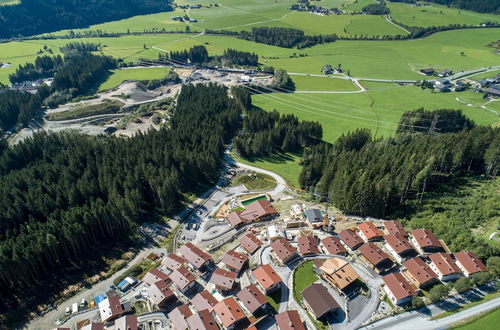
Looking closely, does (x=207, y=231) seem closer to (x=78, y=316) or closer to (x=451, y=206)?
(x=78, y=316)

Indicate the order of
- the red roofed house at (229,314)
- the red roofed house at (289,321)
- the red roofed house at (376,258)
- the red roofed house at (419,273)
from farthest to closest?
the red roofed house at (376,258) → the red roofed house at (419,273) → the red roofed house at (229,314) → the red roofed house at (289,321)

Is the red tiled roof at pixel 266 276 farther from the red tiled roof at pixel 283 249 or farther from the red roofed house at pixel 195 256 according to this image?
the red roofed house at pixel 195 256

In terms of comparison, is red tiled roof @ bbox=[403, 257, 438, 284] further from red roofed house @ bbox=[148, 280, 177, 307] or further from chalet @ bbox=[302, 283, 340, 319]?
red roofed house @ bbox=[148, 280, 177, 307]

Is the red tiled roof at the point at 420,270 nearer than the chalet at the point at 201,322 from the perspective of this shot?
No

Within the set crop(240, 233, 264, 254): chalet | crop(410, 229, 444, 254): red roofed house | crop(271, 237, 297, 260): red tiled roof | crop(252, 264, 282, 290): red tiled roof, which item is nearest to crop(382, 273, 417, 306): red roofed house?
crop(410, 229, 444, 254): red roofed house

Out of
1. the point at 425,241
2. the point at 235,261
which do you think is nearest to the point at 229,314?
the point at 235,261

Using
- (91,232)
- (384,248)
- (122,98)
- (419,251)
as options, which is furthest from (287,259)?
(122,98)

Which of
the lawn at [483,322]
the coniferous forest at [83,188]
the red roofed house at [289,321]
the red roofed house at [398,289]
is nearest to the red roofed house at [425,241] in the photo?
the red roofed house at [398,289]
